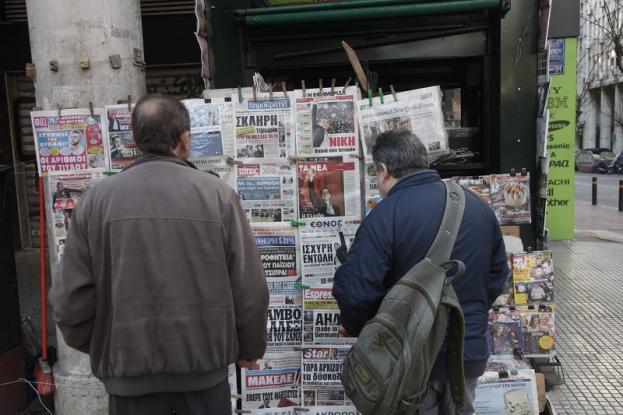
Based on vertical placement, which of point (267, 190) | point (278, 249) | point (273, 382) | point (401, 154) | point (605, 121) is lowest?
point (273, 382)

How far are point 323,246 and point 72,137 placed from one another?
1630mm

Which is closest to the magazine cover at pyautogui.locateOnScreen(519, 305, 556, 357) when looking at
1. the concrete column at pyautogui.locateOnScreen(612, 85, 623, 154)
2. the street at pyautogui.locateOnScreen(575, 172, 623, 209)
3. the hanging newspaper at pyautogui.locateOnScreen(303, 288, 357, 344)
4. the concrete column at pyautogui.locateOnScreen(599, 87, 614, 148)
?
the hanging newspaper at pyautogui.locateOnScreen(303, 288, 357, 344)

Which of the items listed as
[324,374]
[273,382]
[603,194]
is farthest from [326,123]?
[603,194]

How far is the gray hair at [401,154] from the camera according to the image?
90.4 inches

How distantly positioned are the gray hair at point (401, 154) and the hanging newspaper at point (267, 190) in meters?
0.92

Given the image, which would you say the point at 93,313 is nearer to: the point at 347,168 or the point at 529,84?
the point at 347,168

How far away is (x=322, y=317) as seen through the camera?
10.6 ft

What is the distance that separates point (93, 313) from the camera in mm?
2006

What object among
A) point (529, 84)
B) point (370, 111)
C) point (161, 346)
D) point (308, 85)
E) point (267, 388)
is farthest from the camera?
point (308, 85)

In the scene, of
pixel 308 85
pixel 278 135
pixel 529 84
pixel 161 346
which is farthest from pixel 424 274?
pixel 308 85

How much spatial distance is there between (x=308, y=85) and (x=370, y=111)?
7.73ft

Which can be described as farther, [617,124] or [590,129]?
[590,129]

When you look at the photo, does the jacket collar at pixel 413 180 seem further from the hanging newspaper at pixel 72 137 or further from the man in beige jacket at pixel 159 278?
the hanging newspaper at pixel 72 137

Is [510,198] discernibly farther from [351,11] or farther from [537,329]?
[351,11]
